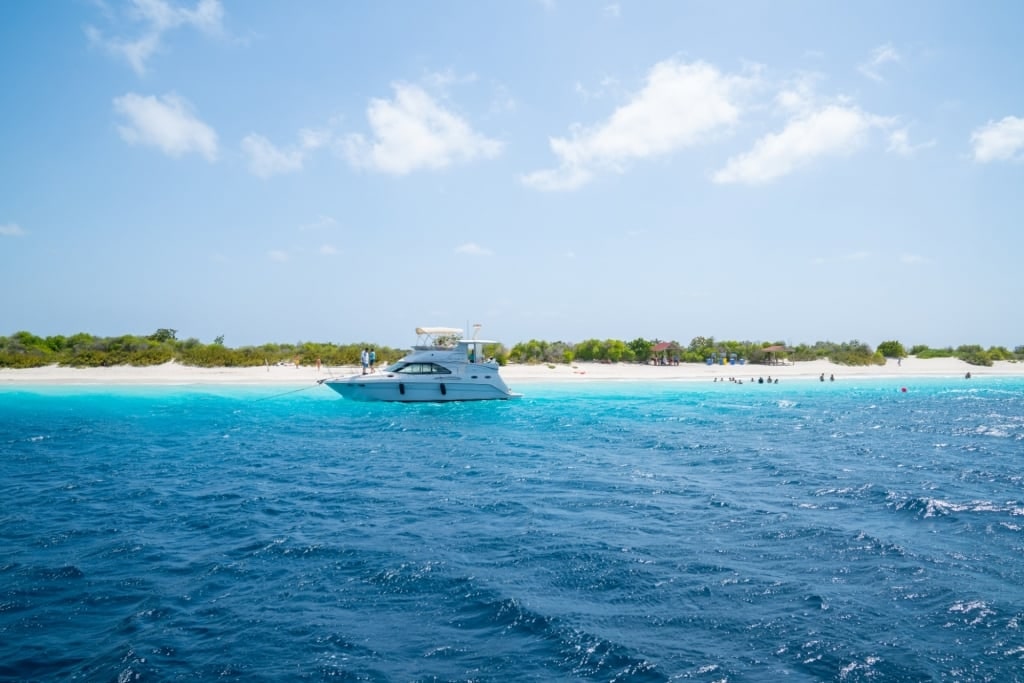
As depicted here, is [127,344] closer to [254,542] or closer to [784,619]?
[254,542]

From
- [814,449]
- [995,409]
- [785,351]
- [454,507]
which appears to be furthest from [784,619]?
[785,351]

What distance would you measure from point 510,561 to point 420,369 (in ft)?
82.6

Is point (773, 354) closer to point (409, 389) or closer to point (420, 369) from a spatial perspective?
point (420, 369)

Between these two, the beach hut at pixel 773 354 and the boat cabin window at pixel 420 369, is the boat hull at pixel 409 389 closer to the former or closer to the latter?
the boat cabin window at pixel 420 369

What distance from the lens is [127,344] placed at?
53.8 meters

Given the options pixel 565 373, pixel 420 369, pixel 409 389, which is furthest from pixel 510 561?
pixel 565 373

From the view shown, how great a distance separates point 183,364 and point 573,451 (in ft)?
152

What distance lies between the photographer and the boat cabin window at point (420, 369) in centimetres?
3278

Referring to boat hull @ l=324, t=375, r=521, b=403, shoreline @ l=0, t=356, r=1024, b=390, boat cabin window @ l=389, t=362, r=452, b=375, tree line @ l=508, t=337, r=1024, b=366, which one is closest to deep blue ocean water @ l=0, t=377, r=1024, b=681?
boat hull @ l=324, t=375, r=521, b=403

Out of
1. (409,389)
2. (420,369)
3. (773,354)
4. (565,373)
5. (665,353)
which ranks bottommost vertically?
(409,389)

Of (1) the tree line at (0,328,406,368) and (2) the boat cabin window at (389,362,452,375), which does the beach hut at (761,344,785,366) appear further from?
(2) the boat cabin window at (389,362,452,375)

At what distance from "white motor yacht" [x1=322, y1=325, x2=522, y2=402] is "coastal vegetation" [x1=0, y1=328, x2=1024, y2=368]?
22.0 meters

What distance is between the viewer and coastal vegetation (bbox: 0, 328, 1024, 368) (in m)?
51.8

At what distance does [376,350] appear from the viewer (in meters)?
58.1
